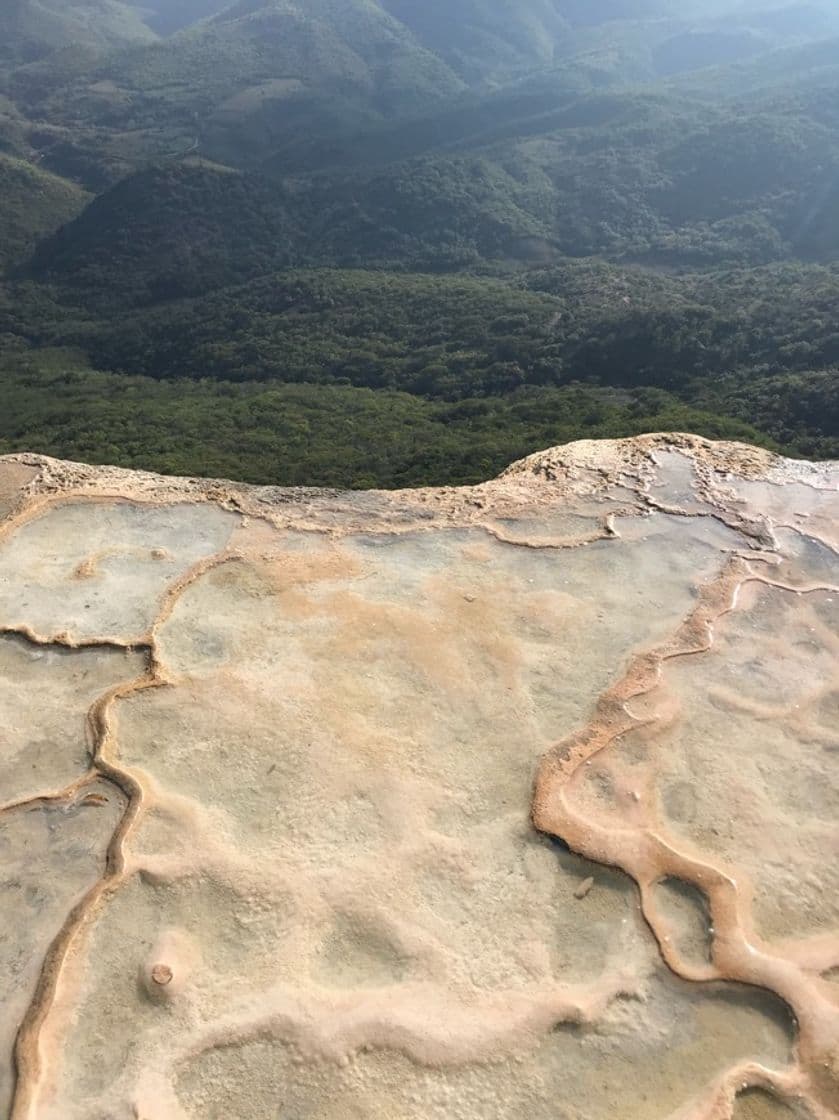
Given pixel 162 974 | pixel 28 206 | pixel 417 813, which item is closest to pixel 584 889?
pixel 417 813

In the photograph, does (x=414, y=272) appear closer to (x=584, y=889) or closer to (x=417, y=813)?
(x=417, y=813)

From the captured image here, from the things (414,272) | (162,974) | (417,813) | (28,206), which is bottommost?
(414,272)

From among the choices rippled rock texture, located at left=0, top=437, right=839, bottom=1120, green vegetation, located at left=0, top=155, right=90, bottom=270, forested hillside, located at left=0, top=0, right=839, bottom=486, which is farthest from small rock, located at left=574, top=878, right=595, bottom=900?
green vegetation, located at left=0, top=155, right=90, bottom=270

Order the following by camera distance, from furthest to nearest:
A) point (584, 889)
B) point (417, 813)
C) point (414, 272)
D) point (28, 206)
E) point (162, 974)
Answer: point (28, 206) → point (414, 272) → point (417, 813) → point (584, 889) → point (162, 974)

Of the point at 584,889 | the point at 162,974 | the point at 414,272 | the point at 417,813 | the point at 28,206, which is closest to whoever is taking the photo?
the point at 162,974

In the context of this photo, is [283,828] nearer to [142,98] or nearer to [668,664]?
[668,664]

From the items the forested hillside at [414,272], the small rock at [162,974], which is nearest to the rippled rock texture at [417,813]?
the small rock at [162,974]
